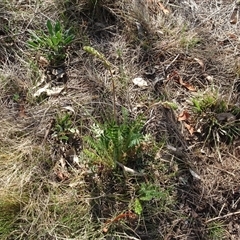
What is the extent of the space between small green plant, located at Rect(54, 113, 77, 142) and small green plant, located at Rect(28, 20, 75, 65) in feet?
1.42

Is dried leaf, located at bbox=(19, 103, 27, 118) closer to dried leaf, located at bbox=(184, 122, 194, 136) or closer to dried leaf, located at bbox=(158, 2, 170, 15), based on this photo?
dried leaf, located at bbox=(184, 122, 194, 136)

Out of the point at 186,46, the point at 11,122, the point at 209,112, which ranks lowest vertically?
the point at 11,122

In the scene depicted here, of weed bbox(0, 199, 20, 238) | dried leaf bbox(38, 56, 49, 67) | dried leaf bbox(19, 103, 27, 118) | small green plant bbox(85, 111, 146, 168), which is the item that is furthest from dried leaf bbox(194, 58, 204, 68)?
weed bbox(0, 199, 20, 238)

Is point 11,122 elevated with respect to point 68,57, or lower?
lower

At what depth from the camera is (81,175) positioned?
2441mm

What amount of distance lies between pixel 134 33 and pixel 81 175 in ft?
3.44

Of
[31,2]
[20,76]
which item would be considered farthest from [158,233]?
[31,2]

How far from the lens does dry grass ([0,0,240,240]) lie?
2354mm

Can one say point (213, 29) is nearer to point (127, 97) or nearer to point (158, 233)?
point (127, 97)

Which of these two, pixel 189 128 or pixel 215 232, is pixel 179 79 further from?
pixel 215 232

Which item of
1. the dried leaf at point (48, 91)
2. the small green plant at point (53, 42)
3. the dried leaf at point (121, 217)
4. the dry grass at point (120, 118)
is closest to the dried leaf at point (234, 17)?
the dry grass at point (120, 118)

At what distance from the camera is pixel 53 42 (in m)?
2.68

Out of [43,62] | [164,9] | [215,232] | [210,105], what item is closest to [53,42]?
[43,62]

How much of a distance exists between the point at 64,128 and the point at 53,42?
0.57 metres
